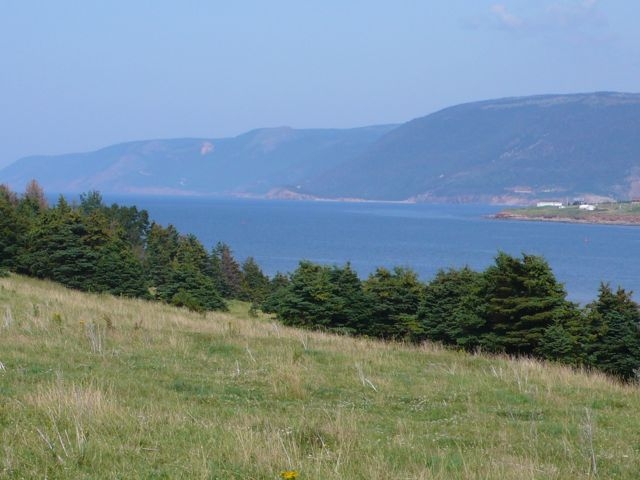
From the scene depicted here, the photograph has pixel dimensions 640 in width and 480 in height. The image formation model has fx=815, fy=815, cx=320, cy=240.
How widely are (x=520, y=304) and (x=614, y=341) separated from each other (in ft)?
11.0

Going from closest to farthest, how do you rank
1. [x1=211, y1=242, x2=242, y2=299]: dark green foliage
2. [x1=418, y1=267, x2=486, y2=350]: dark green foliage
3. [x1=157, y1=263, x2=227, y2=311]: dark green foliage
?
[x1=418, y1=267, x2=486, y2=350]: dark green foliage → [x1=157, y1=263, x2=227, y2=311]: dark green foliage → [x1=211, y1=242, x2=242, y2=299]: dark green foliage

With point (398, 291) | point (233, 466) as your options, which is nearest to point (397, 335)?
point (398, 291)

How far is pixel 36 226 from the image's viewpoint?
42594 mm

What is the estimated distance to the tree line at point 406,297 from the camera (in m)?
23.5

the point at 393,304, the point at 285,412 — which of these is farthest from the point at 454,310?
the point at 285,412

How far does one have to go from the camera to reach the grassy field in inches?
239

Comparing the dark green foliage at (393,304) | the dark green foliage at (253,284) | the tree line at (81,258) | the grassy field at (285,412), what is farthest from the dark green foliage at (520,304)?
the dark green foliage at (253,284)

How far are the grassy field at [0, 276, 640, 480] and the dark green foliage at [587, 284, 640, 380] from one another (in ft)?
33.7

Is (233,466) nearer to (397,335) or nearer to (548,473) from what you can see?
(548,473)

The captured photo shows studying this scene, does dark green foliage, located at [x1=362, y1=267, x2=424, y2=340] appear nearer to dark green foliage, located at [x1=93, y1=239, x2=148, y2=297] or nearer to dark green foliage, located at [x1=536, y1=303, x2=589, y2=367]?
dark green foliage, located at [x1=536, y1=303, x2=589, y2=367]

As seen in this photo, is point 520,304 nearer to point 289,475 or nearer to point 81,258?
point 289,475

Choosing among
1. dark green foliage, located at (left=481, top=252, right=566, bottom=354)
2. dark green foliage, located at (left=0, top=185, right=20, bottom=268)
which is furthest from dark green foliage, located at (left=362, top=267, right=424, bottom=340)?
dark green foliage, located at (left=0, top=185, right=20, bottom=268)

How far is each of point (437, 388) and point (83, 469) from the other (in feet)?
19.9

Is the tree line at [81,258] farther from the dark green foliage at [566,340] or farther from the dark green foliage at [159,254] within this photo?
the dark green foliage at [566,340]
